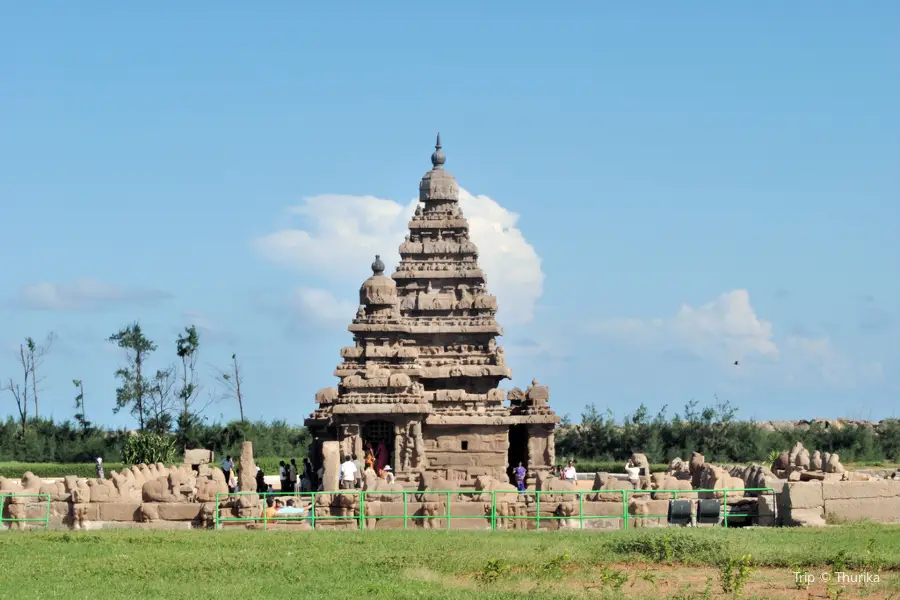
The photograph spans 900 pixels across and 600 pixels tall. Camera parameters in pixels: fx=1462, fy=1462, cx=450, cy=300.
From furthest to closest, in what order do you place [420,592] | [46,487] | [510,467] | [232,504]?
1. [510,467]
2. [46,487]
3. [232,504]
4. [420,592]

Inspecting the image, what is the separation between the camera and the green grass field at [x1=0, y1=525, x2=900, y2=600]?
21.2 meters

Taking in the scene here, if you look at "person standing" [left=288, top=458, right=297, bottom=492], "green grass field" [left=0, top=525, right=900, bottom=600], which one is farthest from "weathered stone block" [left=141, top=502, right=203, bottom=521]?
"person standing" [left=288, top=458, right=297, bottom=492]

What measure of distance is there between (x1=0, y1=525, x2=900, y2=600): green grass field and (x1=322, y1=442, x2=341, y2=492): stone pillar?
4912 mm

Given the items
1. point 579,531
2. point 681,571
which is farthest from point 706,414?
point 681,571

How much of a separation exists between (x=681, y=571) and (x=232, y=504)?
1002 centimetres

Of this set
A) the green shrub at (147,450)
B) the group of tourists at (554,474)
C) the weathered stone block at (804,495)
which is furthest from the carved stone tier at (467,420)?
the weathered stone block at (804,495)

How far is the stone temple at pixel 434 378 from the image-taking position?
43.1 meters

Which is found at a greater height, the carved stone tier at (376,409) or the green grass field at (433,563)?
the carved stone tier at (376,409)

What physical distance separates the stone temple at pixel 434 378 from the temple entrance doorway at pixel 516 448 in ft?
0.14

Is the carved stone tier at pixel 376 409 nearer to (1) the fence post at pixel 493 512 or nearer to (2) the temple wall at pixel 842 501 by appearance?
(1) the fence post at pixel 493 512

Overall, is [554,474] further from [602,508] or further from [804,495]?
[804,495]

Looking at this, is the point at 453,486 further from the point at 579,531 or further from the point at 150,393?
the point at 150,393

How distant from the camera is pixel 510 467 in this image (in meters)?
47.5

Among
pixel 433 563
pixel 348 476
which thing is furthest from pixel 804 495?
pixel 348 476
